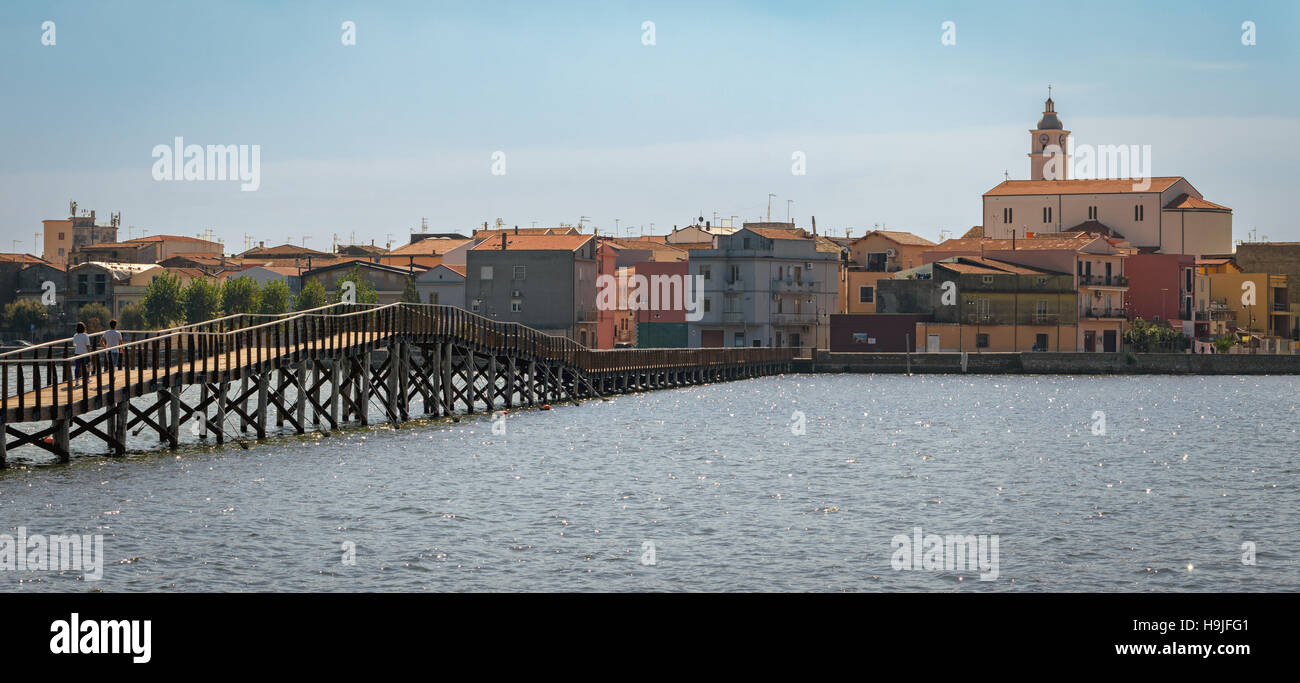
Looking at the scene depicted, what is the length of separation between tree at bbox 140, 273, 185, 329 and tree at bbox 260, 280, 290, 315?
766cm

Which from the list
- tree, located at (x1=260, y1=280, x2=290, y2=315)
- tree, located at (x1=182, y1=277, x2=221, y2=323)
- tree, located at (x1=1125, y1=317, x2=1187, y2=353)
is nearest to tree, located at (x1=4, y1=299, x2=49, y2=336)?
tree, located at (x1=182, y1=277, x2=221, y2=323)

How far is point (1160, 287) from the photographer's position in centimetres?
12769

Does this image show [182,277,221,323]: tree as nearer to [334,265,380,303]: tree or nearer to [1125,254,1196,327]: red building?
[334,265,380,303]: tree

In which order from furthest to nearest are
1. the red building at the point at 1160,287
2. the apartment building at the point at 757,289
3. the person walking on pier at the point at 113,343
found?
1. the red building at the point at 1160,287
2. the apartment building at the point at 757,289
3. the person walking on pier at the point at 113,343

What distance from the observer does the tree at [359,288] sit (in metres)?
122

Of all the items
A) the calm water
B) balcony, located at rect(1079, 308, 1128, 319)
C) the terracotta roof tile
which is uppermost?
the terracotta roof tile

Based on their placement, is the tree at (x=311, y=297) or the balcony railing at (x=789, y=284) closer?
the balcony railing at (x=789, y=284)

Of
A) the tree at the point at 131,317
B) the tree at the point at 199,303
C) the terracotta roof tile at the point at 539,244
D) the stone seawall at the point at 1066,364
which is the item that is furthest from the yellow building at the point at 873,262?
the tree at the point at 131,317

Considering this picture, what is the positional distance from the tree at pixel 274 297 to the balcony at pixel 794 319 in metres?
42.9

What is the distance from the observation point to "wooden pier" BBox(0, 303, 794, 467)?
1400 inches

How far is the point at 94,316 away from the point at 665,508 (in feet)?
382

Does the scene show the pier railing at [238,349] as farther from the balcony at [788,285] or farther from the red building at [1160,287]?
the red building at [1160,287]
